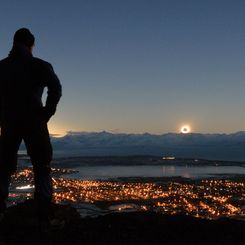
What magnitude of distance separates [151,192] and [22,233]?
146 m

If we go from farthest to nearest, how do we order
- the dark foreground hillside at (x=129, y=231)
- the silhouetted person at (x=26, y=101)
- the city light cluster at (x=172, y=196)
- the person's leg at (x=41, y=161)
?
1. the city light cluster at (x=172, y=196)
2. the dark foreground hillside at (x=129, y=231)
3. the person's leg at (x=41, y=161)
4. the silhouetted person at (x=26, y=101)

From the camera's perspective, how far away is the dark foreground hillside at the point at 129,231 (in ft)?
21.6

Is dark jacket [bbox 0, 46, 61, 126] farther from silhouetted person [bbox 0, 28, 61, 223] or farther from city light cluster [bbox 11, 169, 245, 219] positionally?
city light cluster [bbox 11, 169, 245, 219]

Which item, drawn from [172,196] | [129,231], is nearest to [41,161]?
[129,231]

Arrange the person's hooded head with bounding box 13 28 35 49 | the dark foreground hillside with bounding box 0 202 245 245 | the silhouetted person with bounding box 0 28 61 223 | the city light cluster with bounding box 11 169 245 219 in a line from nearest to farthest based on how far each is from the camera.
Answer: the silhouetted person with bounding box 0 28 61 223
the person's hooded head with bounding box 13 28 35 49
the dark foreground hillside with bounding box 0 202 245 245
the city light cluster with bounding box 11 169 245 219

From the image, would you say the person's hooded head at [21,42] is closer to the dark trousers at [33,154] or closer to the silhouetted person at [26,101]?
the silhouetted person at [26,101]

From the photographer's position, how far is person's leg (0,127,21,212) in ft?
20.7

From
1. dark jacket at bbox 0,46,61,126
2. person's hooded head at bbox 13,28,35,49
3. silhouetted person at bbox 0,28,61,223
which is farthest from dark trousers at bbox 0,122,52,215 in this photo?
person's hooded head at bbox 13,28,35,49

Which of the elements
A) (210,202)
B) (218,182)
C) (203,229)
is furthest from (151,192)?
(203,229)

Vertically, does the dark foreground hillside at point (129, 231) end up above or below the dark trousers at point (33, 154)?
below

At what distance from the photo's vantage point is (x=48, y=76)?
6133 millimetres

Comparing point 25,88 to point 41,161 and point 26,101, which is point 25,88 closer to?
point 26,101

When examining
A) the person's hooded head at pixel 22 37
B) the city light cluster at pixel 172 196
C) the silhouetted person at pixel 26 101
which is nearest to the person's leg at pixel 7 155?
the silhouetted person at pixel 26 101

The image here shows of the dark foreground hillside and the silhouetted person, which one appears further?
the dark foreground hillside
